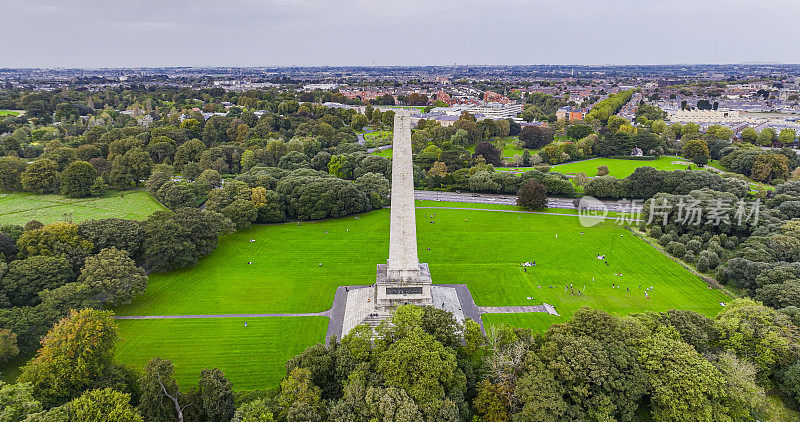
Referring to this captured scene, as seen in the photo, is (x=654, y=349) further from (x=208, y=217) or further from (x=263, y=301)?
(x=208, y=217)

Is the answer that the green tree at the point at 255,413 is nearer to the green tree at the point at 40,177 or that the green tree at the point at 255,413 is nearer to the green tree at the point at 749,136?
the green tree at the point at 40,177

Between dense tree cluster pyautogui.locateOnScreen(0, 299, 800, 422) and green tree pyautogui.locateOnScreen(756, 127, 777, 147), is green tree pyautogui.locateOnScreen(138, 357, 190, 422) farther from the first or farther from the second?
green tree pyautogui.locateOnScreen(756, 127, 777, 147)

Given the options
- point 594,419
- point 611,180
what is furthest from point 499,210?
point 594,419

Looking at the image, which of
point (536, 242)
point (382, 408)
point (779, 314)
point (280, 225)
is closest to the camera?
point (382, 408)

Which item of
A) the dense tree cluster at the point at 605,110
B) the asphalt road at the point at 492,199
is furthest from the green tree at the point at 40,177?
the dense tree cluster at the point at 605,110

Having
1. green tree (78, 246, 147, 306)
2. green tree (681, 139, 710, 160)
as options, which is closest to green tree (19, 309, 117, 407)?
green tree (78, 246, 147, 306)

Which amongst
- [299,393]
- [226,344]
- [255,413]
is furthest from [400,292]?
[255,413]
